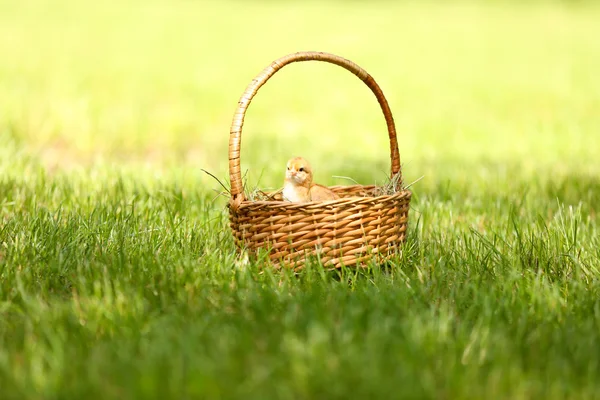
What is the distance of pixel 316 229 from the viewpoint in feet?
10.1

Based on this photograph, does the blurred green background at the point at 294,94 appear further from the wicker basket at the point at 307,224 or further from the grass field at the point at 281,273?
the wicker basket at the point at 307,224

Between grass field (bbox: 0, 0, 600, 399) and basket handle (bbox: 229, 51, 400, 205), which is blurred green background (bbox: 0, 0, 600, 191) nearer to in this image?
grass field (bbox: 0, 0, 600, 399)

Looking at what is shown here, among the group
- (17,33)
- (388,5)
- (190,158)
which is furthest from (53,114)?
(388,5)

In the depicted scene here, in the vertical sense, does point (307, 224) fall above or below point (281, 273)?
above

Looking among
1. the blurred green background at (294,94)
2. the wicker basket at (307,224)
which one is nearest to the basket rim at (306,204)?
the wicker basket at (307,224)

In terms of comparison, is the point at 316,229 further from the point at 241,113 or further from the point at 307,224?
the point at 241,113

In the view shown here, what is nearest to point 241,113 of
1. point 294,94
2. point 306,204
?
point 306,204

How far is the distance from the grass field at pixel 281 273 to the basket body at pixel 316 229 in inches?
4.1

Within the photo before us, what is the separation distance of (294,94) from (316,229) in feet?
23.1

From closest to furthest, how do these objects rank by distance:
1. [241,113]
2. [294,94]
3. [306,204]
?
[306,204] < [241,113] < [294,94]

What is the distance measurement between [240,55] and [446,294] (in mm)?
10600

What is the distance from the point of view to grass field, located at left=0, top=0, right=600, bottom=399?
6.70 ft

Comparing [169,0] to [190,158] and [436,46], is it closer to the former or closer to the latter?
[436,46]

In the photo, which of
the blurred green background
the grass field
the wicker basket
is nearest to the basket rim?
the wicker basket
